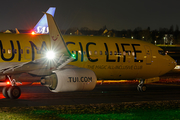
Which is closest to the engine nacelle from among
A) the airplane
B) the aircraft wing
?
the airplane

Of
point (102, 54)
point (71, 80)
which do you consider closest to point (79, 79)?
point (71, 80)

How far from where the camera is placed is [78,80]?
12.7 meters

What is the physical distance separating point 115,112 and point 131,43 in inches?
387

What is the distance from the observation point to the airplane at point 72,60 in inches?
507

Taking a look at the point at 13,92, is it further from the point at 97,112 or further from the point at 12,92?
the point at 97,112

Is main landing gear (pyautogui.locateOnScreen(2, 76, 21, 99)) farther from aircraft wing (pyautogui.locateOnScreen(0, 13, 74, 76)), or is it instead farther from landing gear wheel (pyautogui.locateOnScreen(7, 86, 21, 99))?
aircraft wing (pyautogui.locateOnScreen(0, 13, 74, 76))

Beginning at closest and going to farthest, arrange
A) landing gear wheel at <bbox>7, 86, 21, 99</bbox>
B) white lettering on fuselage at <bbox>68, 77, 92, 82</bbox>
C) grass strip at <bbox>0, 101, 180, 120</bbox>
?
grass strip at <bbox>0, 101, 180, 120</bbox>, white lettering on fuselage at <bbox>68, 77, 92, 82</bbox>, landing gear wheel at <bbox>7, 86, 21, 99</bbox>

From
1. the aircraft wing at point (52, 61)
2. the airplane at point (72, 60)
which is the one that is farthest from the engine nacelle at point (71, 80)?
the aircraft wing at point (52, 61)

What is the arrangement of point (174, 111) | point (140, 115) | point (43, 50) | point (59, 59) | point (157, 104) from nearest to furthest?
point (140, 115)
point (174, 111)
point (59, 59)
point (157, 104)
point (43, 50)

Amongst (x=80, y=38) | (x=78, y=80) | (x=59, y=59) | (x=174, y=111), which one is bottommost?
(x=174, y=111)

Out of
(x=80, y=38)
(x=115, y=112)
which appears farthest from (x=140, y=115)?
(x=80, y=38)

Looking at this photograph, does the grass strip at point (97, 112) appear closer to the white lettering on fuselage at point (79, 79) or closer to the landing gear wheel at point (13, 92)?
the white lettering on fuselage at point (79, 79)

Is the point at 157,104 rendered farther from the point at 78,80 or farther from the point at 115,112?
the point at 78,80

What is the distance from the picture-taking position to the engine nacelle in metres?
12.5
